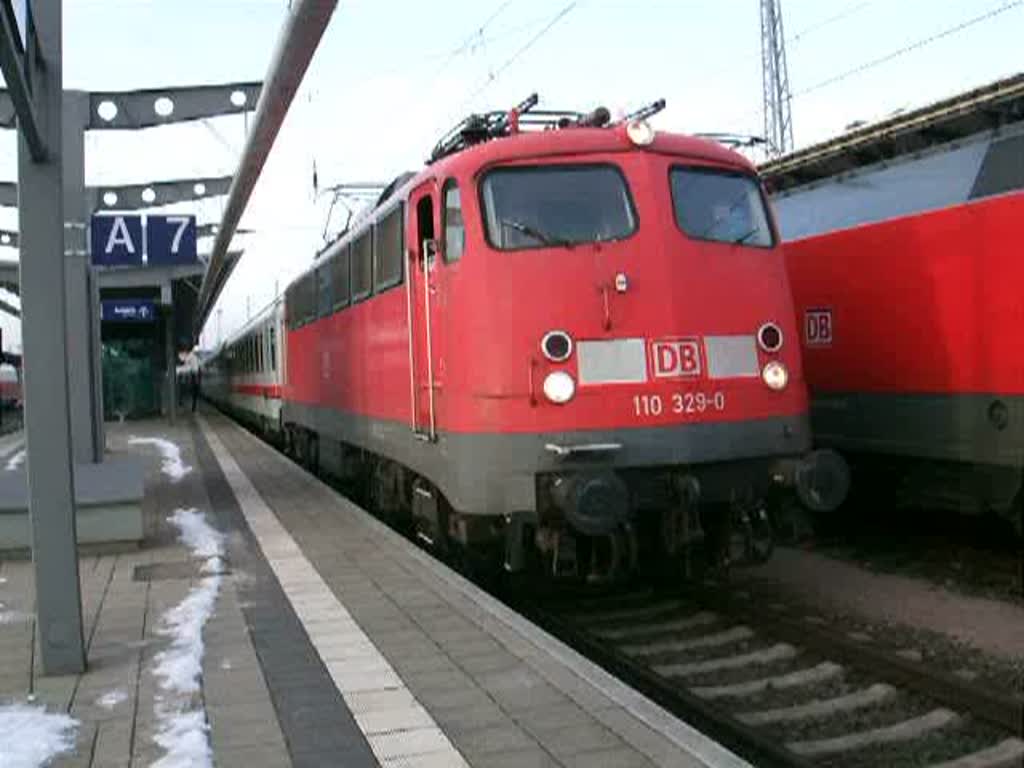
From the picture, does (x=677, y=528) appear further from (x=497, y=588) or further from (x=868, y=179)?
(x=868, y=179)

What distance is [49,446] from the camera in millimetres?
5742

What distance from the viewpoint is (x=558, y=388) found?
681 cm

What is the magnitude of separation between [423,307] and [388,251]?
1500mm

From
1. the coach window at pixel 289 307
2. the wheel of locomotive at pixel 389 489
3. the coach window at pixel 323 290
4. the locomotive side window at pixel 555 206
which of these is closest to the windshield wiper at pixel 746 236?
the locomotive side window at pixel 555 206

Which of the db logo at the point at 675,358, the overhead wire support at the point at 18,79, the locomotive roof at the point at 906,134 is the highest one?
the locomotive roof at the point at 906,134

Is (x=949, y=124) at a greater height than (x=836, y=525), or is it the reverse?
(x=949, y=124)

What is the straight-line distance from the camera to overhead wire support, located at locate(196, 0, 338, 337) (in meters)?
6.70

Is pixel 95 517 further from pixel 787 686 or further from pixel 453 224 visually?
pixel 787 686

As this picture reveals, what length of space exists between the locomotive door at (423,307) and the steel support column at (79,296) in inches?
187

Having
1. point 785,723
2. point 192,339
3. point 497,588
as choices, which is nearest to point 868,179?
point 497,588

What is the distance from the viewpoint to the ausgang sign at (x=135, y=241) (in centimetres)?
1142

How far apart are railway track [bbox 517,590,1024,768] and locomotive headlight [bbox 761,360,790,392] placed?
1.39 meters

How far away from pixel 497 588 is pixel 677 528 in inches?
74.7

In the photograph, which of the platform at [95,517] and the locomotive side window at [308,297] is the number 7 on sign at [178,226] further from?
the platform at [95,517]
